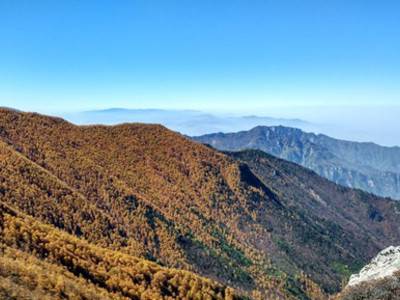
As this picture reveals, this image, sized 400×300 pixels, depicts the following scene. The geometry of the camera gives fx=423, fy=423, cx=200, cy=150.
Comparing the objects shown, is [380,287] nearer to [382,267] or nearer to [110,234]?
[382,267]

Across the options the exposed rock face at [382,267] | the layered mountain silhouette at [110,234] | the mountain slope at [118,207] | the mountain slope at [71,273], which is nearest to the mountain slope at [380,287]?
the exposed rock face at [382,267]

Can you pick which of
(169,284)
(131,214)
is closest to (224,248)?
(131,214)

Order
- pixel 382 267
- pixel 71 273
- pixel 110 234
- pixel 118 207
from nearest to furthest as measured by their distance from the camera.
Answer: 1. pixel 71 273
2. pixel 382 267
3. pixel 110 234
4. pixel 118 207

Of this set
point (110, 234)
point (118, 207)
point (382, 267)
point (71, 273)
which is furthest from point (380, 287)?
point (118, 207)

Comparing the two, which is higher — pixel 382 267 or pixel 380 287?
pixel 380 287

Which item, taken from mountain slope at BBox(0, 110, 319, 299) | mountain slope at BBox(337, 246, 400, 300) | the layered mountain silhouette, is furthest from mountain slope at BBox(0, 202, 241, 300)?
mountain slope at BBox(0, 110, 319, 299)

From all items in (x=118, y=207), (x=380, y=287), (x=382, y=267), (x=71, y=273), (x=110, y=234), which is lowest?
(x=110, y=234)

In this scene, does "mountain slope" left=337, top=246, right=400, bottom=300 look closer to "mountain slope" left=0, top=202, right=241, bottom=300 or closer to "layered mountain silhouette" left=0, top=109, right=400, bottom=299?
"mountain slope" left=0, top=202, right=241, bottom=300

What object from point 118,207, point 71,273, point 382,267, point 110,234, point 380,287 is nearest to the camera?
point 71,273
